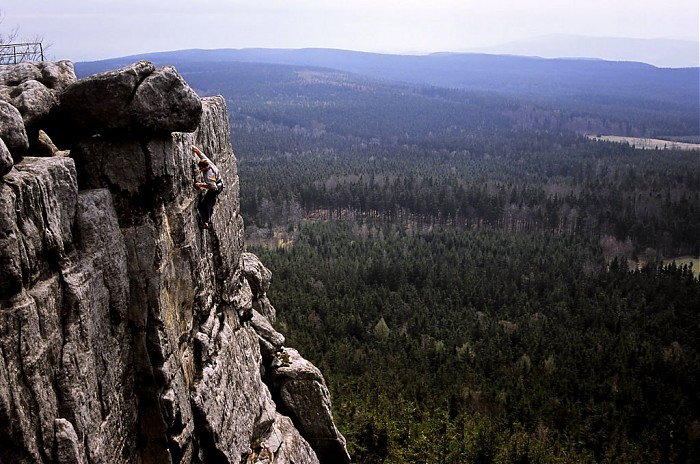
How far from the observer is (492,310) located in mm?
73875

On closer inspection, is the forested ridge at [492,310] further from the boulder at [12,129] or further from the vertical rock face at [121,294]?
the boulder at [12,129]

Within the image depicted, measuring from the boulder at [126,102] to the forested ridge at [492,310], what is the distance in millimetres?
21757

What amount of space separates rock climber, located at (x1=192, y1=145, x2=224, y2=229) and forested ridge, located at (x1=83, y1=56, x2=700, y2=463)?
18133 mm

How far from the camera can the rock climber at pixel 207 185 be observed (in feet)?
53.3

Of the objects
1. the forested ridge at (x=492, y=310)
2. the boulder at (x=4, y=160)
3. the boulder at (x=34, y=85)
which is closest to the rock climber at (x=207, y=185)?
the boulder at (x=34, y=85)

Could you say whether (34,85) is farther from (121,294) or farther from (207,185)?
(121,294)

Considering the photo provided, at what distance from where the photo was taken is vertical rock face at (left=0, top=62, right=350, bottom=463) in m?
10.9

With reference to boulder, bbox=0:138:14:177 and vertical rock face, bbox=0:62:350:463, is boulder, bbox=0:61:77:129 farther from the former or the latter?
boulder, bbox=0:138:14:177

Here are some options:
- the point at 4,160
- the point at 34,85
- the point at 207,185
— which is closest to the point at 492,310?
the point at 207,185

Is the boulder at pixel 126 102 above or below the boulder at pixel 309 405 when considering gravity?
above

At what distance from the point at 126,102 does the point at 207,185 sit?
3.29m

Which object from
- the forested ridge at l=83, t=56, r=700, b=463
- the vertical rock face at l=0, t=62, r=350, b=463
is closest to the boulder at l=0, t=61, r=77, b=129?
the vertical rock face at l=0, t=62, r=350, b=463

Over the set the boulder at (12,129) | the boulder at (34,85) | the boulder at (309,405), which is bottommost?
the boulder at (309,405)

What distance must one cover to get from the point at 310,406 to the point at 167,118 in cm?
1333
